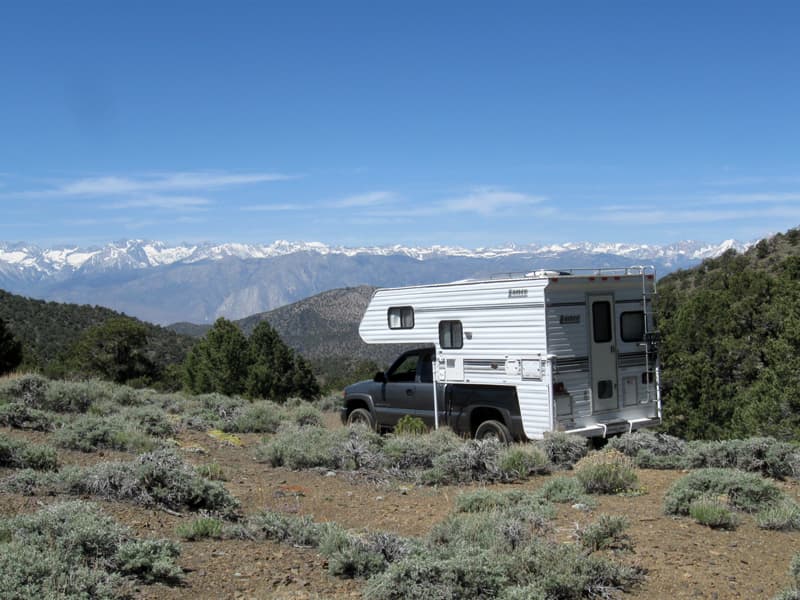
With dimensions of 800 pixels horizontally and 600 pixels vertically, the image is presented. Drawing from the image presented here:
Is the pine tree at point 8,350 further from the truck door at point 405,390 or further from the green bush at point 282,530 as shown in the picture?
the green bush at point 282,530

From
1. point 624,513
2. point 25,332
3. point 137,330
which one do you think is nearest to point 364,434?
point 624,513

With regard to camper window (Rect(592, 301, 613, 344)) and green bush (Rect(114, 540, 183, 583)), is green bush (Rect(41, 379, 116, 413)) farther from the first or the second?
green bush (Rect(114, 540, 183, 583))

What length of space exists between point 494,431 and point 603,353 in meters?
1.93

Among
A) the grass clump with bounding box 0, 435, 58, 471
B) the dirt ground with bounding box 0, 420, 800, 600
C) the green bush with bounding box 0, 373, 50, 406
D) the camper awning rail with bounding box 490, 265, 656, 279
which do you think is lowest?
the dirt ground with bounding box 0, 420, 800, 600

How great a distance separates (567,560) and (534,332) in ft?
18.7

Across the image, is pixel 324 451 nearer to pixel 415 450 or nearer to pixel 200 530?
pixel 415 450

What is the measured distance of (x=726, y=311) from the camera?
21.6 meters

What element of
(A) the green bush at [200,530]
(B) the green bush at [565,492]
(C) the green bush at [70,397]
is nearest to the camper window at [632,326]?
(B) the green bush at [565,492]

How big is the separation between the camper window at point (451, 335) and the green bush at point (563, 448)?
7.60ft

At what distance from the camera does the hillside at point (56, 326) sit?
5044 cm

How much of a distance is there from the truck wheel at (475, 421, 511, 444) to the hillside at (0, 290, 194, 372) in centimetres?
4049

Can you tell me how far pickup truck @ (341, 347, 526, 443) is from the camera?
34.8ft

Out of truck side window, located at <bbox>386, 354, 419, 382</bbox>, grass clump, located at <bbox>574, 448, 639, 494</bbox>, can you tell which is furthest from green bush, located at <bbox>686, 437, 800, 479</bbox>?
truck side window, located at <bbox>386, 354, 419, 382</bbox>

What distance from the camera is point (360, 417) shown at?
43.1 feet
